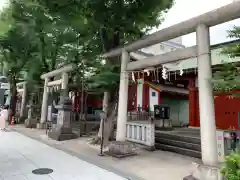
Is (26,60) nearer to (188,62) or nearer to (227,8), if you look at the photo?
(188,62)

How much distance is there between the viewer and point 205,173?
501 cm

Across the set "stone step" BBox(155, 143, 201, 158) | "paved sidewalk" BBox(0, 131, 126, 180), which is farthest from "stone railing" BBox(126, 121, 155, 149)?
"paved sidewalk" BBox(0, 131, 126, 180)

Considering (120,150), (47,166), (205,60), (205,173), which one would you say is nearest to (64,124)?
(120,150)

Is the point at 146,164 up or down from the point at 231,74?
down

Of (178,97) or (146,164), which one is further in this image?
(178,97)

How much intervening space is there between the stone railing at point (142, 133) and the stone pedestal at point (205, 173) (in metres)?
3.85

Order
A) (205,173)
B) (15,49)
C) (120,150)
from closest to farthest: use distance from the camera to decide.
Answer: (205,173) → (120,150) → (15,49)

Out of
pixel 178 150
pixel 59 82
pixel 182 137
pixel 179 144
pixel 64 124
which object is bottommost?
pixel 178 150

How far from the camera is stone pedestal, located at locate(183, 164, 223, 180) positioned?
491 cm

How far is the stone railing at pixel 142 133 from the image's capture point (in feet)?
29.9

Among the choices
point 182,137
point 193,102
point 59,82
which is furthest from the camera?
point 59,82

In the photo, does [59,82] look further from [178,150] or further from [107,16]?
[178,150]

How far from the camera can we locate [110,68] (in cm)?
905

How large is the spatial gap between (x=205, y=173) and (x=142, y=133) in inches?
185
